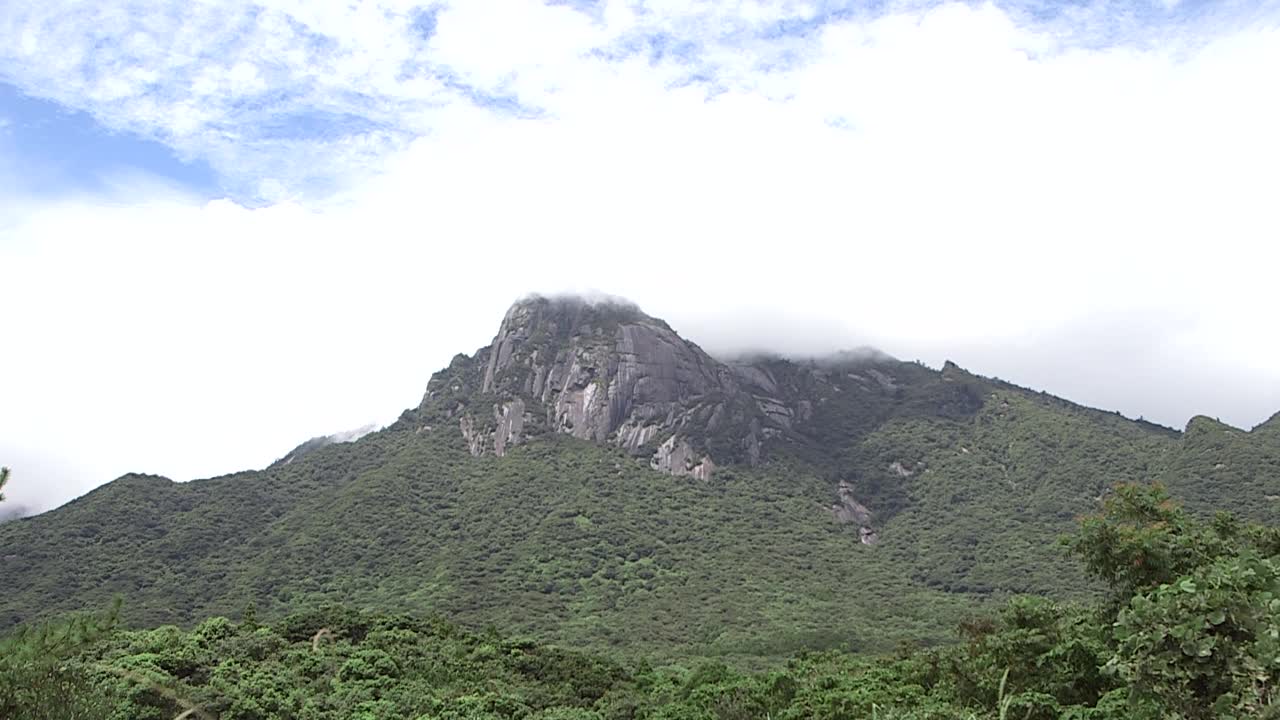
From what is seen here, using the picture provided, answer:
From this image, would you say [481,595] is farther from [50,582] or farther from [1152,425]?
[1152,425]

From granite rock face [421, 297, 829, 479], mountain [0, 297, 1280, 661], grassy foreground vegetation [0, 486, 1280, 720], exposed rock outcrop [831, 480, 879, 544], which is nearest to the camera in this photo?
grassy foreground vegetation [0, 486, 1280, 720]

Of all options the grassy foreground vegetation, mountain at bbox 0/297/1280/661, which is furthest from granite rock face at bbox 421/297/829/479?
the grassy foreground vegetation

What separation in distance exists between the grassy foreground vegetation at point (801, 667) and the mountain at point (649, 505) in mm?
26710

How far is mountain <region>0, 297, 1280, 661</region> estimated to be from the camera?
262ft

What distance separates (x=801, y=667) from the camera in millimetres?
41031

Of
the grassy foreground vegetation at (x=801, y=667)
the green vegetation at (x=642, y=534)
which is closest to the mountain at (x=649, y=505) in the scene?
the green vegetation at (x=642, y=534)

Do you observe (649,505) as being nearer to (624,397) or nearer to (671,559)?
(671,559)

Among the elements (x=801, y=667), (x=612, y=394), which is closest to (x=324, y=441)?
(x=612, y=394)

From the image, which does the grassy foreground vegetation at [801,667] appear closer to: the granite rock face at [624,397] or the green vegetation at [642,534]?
the green vegetation at [642,534]

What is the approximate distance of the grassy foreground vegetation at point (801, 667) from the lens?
780 centimetres

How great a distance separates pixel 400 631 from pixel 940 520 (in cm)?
9050

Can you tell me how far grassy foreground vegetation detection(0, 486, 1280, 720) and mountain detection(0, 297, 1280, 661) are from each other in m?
26.7

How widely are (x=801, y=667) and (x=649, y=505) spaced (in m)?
70.8

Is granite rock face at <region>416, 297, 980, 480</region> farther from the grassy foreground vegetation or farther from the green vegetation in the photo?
the grassy foreground vegetation
